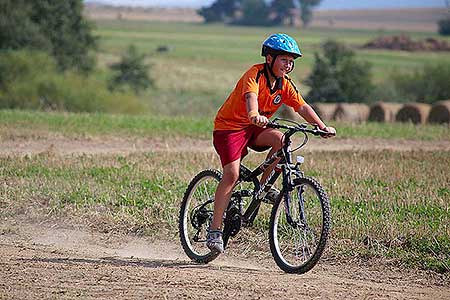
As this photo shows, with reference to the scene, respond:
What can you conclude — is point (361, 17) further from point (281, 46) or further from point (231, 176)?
point (281, 46)

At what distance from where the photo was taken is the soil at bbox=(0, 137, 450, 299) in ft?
25.7

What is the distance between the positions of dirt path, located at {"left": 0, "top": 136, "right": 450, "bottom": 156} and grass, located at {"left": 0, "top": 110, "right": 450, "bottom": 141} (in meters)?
0.51

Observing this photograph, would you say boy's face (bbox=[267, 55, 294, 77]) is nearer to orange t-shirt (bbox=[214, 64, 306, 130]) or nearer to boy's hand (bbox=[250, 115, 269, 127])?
orange t-shirt (bbox=[214, 64, 306, 130])

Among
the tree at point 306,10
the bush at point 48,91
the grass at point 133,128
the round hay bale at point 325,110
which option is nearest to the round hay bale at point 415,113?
the round hay bale at point 325,110

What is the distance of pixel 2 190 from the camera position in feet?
41.5

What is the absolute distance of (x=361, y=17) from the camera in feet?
558

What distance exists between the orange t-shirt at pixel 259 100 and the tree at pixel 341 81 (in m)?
35.0

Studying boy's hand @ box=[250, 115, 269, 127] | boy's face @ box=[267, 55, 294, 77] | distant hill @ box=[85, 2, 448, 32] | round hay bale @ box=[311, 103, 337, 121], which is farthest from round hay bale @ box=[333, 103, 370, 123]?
distant hill @ box=[85, 2, 448, 32]

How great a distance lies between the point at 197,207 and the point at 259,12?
148 metres

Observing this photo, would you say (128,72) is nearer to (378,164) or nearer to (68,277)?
(378,164)

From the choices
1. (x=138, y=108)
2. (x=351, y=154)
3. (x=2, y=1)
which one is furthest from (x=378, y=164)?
(x=2, y=1)

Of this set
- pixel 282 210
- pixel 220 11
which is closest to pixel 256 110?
pixel 282 210

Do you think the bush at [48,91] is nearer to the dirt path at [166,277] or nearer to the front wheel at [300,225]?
the dirt path at [166,277]

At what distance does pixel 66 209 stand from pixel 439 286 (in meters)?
4.96
